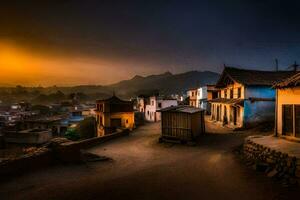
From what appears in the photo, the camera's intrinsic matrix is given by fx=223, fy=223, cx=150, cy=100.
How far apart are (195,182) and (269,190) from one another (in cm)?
305

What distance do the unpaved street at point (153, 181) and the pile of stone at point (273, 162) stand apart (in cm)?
51

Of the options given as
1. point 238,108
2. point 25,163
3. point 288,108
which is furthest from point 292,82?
point 25,163

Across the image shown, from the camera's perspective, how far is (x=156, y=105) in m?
55.5

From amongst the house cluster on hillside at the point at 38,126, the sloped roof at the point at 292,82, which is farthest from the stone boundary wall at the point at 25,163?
the house cluster on hillside at the point at 38,126

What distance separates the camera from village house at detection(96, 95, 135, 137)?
46203 millimetres

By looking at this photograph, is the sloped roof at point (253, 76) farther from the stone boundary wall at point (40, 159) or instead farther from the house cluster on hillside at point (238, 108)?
the stone boundary wall at point (40, 159)

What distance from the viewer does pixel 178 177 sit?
36.8 ft

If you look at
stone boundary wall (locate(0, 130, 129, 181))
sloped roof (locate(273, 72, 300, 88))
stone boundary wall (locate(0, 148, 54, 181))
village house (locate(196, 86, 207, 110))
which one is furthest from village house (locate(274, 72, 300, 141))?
village house (locate(196, 86, 207, 110))

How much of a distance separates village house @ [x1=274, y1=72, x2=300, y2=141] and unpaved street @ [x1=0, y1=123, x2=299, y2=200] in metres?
3.88

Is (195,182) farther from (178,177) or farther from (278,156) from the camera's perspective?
(278,156)

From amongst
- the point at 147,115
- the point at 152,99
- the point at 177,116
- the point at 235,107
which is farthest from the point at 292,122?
the point at 147,115

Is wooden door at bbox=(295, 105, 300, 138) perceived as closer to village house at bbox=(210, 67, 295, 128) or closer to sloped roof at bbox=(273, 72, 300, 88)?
sloped roof at bbox=(273, 72, 300, 88)

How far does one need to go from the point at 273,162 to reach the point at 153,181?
6016 millimetres

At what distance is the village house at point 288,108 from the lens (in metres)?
13.9
